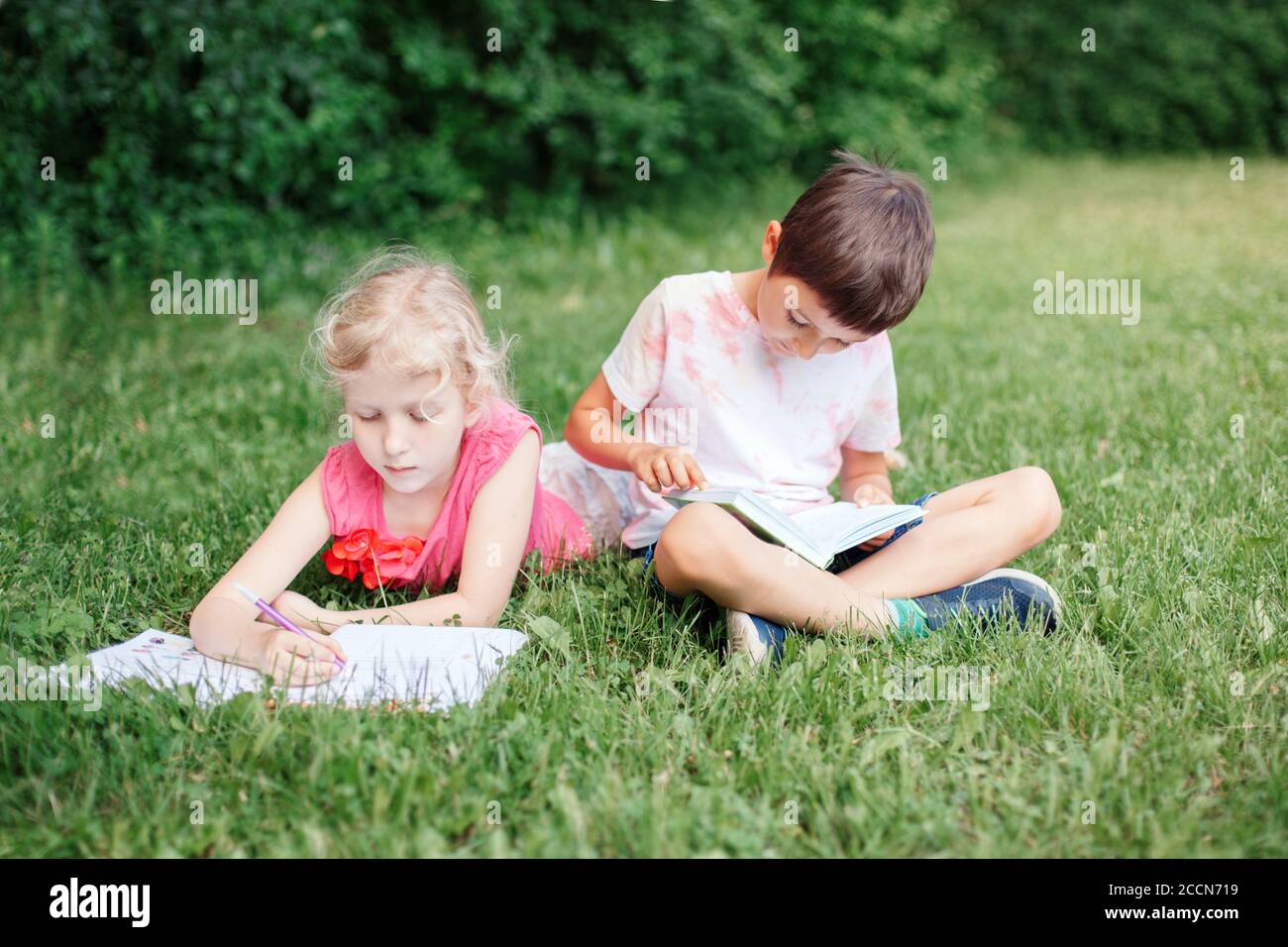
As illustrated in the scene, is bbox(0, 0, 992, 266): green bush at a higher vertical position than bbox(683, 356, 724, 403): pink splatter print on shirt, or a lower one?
higher

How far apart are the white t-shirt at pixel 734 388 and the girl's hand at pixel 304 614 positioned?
0.86 meters

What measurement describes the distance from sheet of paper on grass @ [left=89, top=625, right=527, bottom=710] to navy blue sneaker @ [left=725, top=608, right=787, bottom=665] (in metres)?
0.47

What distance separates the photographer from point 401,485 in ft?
8.47

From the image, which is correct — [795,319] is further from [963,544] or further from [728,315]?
[963,544]

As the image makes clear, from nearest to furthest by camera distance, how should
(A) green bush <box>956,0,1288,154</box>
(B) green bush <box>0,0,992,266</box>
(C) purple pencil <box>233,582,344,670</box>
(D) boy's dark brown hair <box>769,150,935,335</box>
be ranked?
(C) purple pencil <box>233,582,344,670</box> → (D) boy's dark brown hair <box>769,150,935,335</box> → (B) green bush <box>0,0,992,266</box> → (A) green bush <box>956,0,1288,154</box>

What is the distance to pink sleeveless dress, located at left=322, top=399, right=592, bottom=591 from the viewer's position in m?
2.68

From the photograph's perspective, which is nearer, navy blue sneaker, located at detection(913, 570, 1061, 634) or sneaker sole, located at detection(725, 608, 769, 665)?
sneaker sole, located at detection(725, 608, 769, 665)

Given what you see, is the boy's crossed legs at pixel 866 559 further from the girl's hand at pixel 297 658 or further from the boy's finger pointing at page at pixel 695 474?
the girl's hand at pixel 297 658

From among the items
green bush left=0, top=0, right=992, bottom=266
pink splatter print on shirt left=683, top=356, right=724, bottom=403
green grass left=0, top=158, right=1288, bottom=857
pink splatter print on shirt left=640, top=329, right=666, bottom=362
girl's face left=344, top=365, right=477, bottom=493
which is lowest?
green grass left=0, top=158, right=1288, bottom=857

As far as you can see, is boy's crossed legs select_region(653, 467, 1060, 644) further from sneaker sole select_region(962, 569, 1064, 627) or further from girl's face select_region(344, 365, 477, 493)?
girl's face select_region(344, 365, 477, 493)

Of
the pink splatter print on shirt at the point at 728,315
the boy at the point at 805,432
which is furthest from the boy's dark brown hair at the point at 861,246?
the pink splatter print on shirt at the point at 728,315

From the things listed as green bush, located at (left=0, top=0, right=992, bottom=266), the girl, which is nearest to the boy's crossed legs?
the girl

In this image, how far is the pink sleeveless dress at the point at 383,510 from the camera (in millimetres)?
2684

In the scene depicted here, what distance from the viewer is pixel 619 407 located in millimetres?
2902
